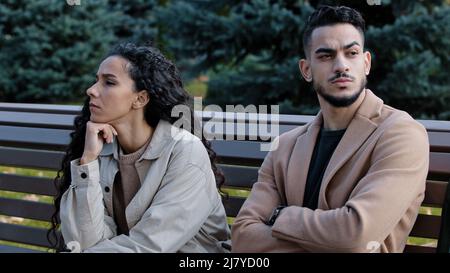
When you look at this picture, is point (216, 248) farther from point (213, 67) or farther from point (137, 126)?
point (213, 67)

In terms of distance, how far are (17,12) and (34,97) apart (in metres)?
1.38

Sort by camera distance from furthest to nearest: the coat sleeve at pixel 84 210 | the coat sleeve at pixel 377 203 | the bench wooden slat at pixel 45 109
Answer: the bench wooden slat at pixel 45 109
the coat sleeve at pixel 84 210
the coat sleeve at pixel 377 203

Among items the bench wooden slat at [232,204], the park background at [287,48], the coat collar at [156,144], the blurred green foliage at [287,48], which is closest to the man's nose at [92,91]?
the coat collar at [156,144]

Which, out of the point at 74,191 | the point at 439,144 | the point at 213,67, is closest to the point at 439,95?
the point at 213,67

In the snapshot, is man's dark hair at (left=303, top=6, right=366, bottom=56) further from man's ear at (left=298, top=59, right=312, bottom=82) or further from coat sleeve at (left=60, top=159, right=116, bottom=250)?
coat sleeve at (left=60, top=159, right=116, bottom=250)

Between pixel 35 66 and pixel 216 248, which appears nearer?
pixel 216 248

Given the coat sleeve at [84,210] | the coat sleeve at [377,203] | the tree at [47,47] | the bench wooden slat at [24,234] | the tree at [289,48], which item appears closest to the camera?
the coat sleeve at [377,203]

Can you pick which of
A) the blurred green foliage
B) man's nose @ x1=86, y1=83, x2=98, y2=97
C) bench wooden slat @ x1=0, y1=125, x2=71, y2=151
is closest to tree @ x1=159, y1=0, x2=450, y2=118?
the blurred green foliage

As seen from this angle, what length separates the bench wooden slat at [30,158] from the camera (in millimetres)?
3637

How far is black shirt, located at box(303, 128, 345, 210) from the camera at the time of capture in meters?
2.67

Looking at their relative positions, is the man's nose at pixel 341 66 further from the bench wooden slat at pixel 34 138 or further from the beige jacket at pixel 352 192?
the bench wooden slat at pixel 34 138

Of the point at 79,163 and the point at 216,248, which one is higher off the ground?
the point at 79,163

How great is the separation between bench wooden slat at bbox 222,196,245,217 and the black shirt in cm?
60

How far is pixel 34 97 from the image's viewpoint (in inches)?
443
